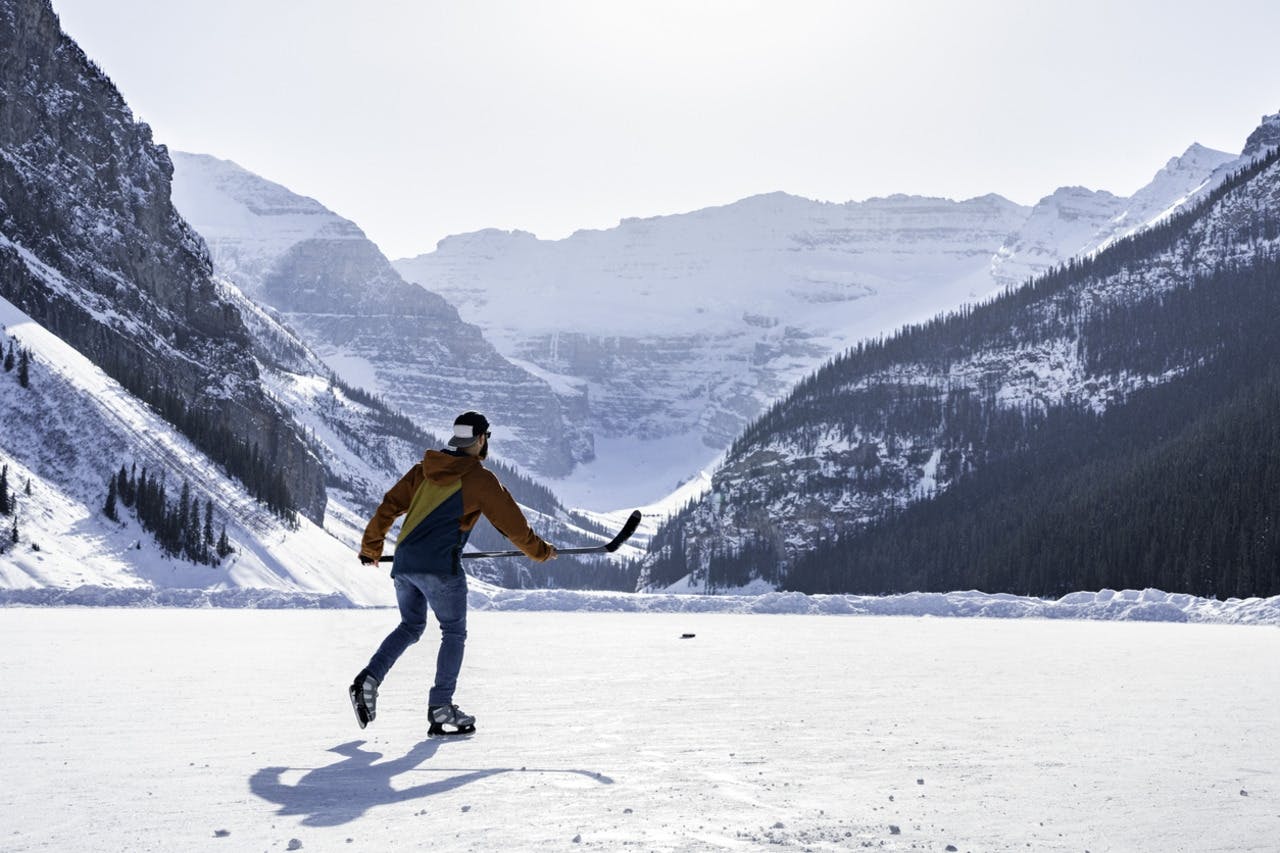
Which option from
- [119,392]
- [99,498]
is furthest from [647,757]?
[119,392]

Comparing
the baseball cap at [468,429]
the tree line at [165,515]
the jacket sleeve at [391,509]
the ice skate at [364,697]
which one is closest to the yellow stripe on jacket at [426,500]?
the jacket sleeve at [391,509]

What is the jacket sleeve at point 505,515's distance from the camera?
36.1 feet

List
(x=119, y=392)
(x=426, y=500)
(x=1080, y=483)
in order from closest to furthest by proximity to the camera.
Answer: (x=426, y=500)
(x=119, y=392)
(x=1080, y=483)

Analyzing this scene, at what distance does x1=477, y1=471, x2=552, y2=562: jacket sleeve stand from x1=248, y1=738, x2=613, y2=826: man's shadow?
2.17 metres

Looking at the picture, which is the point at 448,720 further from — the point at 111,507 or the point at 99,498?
the point at 99,498

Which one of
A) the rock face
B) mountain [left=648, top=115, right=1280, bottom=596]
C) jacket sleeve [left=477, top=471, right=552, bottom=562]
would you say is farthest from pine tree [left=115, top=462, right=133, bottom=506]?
mountain [left=648, top=115, right=1280, bottom=596]

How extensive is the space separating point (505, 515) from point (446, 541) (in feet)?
1.91

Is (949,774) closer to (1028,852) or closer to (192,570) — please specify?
(1028,852)

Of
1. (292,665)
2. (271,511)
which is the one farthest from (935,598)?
(271,511)

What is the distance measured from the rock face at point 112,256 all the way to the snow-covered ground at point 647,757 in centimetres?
9050

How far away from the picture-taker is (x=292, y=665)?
18312 millimetres

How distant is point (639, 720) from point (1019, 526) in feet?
454

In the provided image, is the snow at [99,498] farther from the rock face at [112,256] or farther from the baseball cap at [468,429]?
the baseball cap at [468,429]

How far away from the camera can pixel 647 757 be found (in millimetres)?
9500
